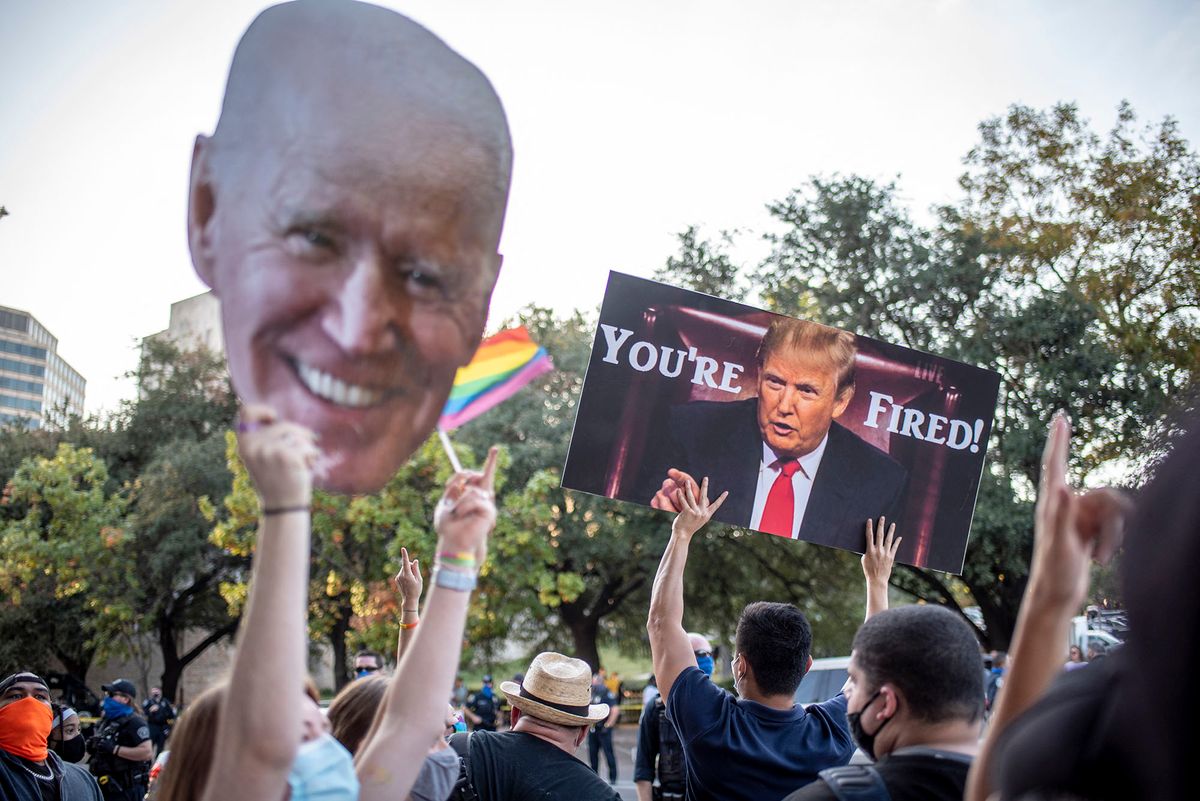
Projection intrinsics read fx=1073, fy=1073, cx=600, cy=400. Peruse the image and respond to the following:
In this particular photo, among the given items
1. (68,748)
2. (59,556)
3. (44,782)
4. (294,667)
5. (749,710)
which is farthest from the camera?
(59,556)

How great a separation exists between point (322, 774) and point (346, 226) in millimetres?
1470

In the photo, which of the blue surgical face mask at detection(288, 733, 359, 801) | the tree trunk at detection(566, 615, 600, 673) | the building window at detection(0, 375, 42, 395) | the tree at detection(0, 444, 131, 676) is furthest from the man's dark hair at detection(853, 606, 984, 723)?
the tree trunk at detection(566, 615, 600, 673)

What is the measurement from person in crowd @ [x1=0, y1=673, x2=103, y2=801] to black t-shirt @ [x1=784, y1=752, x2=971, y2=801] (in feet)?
13.1

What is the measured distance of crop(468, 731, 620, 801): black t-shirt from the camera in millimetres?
3715

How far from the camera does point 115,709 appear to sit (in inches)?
368

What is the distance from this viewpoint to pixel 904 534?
5.08m

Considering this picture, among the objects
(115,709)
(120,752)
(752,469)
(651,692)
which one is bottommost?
(120,752)

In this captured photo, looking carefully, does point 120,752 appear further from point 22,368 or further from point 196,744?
point 196,744

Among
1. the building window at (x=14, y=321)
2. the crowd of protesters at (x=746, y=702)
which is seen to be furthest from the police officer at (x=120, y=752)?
the crowd of protesters at (x=746, y=702)

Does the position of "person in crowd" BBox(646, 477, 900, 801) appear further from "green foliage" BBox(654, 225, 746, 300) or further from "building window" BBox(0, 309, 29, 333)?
"green foliage" BBox(654, 225, 746, 300)

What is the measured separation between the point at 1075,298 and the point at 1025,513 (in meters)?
4.39

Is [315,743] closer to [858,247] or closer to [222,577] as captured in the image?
[858,247]

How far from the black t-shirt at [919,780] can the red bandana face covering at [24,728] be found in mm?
3989

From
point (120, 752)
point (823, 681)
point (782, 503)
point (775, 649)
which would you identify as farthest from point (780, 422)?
point (823, 681)
